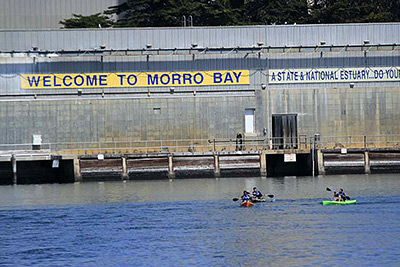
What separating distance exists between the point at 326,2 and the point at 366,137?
99.5 feet

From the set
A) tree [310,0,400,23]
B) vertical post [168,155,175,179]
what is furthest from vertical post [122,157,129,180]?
tree [310,0,400,23]

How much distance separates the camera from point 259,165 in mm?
72562

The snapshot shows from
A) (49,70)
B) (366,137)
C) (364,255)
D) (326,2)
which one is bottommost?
(364,255)

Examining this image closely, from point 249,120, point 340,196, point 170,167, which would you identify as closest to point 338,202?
point 340,196

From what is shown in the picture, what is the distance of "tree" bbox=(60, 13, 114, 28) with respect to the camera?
97812 millimetres

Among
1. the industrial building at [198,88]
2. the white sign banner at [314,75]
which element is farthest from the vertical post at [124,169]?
the white sign banner at [314,75]

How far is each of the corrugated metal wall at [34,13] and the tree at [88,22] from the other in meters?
2.01

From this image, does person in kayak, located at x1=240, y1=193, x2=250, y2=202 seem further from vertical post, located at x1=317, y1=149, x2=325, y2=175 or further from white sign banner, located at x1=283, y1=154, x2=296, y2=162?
vertical post, located at x1=317, y1=149, x2=325, y2=175

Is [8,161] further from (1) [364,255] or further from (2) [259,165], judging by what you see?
(1) [364,255]

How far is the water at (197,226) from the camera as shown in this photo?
136ft

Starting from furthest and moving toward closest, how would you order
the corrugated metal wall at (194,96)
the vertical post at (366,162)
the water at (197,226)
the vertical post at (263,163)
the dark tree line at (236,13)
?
the dark tree line at (236,13) < the corrugated metal wall at (194,96) < the vertical post at (366,162) < the vertical post at (263,163) < the water at (197,226)

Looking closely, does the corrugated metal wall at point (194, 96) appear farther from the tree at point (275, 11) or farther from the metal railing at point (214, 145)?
the tree at point (275, 11)

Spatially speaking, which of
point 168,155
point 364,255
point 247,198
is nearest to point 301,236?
point 364,255

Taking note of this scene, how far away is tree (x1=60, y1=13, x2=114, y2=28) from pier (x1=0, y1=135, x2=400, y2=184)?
26.5 metres
